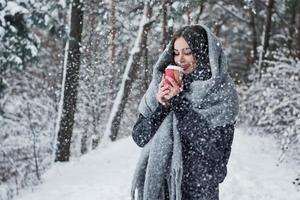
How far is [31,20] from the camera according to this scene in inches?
362

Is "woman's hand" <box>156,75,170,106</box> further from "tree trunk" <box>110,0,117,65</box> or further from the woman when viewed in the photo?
"tree trunk" <box>110,0,117,65</box>

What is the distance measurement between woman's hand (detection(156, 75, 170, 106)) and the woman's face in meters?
0.22

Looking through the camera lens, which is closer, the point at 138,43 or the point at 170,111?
the point at 170,111

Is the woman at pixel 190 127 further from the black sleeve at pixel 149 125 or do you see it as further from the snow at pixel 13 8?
the snow at pixel 13 8

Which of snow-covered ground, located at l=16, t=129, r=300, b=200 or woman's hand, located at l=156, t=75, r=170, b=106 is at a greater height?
woman's hand, located at l=156, t=75, r=170, b=106

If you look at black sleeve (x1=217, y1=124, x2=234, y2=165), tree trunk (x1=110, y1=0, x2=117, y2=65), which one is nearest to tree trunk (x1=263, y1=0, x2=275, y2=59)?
tree trunk (x1=110, y1=0, x2=117, y2=65)

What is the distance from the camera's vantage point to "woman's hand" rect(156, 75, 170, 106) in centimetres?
273

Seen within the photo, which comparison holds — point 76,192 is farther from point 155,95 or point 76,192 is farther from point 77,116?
point 77,116

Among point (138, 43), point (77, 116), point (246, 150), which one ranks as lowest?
point (77, 116)

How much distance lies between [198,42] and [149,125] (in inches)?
20.4

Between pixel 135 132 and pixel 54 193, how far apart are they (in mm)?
4541

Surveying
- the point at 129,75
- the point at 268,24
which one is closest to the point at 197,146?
the point at 129,75

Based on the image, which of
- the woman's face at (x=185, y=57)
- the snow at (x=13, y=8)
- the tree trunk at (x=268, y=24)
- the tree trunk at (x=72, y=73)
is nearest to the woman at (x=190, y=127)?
the woman's face at (x=185, y=57)

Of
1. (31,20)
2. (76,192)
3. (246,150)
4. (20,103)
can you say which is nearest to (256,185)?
(76,192)
